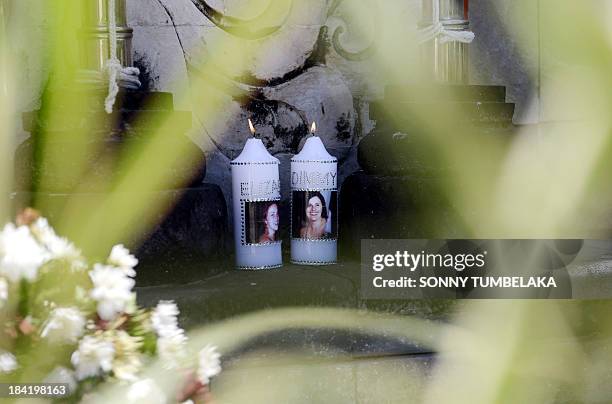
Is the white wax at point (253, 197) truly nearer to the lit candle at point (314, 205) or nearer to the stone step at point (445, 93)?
the lit candle at point (314, 205)

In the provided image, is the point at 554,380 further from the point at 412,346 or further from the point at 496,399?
the point at 412,346

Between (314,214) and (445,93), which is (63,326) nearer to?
(314,214)

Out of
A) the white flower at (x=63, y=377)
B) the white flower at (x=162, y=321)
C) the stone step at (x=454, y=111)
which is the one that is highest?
the stone step at (x=454, y=111)

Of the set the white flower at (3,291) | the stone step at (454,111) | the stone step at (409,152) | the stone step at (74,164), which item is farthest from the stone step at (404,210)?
the white flower at (3,291)

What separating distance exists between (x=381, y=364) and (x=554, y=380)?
1.85ft

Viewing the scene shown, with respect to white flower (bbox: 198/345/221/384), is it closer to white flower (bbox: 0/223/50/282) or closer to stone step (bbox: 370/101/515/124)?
white flower (bbox: 0/223/50/282)

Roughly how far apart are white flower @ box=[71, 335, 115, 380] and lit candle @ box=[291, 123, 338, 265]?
5.41 feet

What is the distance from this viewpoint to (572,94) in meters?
3.65

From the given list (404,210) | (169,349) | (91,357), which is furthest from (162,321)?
(404,210)

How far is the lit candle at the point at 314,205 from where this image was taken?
9.86 feet

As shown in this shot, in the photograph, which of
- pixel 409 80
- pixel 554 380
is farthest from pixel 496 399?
pixel 409 80

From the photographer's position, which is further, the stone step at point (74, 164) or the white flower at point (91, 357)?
the stone step at point (74, 164)

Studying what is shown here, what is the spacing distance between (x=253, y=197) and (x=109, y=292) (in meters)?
1.52

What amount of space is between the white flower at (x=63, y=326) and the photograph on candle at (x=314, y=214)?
5.45 ft
